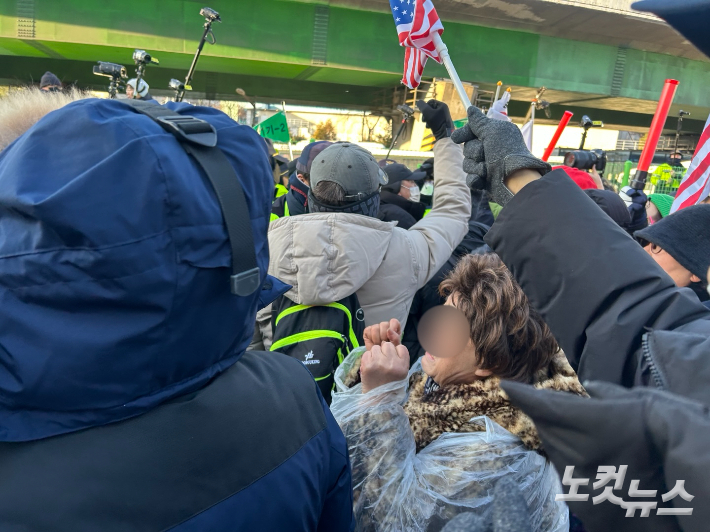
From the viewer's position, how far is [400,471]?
3.89ft

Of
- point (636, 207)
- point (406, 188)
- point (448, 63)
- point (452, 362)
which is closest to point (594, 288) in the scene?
point (452, 362)

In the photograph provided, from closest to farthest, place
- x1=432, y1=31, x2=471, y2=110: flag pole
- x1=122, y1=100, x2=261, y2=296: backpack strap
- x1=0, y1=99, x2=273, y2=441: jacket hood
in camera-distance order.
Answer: x1=0, y1=99, x2=273, y2=441: jacket hood
x1=122, y1=100, x2=261, y2=296: backpack strap
x1=432, y1=31, x2=471, y2=110: flag pole

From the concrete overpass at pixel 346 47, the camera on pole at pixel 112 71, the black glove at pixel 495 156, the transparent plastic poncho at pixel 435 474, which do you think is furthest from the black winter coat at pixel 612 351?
the concrete overpass at pixel 346 47

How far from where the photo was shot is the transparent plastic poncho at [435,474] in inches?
44.4

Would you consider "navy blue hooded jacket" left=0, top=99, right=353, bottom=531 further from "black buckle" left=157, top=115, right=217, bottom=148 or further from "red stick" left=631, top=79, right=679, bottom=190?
"red stick" left=631, top=79, right=679, bottom=190

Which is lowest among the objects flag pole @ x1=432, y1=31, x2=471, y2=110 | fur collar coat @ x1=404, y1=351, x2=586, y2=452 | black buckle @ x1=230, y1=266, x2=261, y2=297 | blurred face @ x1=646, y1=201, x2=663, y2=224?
fur collar coat @ x1=404, y1=351, x2=586, y2=452

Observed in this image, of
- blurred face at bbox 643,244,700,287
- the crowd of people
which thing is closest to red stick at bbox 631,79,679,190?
blurred face at bbox 643,244,700,287

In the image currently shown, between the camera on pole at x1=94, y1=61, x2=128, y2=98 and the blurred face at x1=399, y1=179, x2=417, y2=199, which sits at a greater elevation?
the camera on pole at x1=94, y1=61, x2=128, y2=98

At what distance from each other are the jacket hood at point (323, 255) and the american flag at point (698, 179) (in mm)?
2048

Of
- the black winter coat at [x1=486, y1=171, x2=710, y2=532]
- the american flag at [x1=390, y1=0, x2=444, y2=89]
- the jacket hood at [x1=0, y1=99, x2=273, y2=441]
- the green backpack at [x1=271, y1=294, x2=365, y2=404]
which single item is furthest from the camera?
the american flag at [x1=390, y1=0, x2=444, y2=89]

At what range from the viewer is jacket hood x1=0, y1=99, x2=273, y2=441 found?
0.64m

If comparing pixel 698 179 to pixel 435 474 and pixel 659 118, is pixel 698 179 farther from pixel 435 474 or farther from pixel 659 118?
pixel 435 474

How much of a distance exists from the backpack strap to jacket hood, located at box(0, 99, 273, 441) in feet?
0.05

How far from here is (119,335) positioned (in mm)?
668
